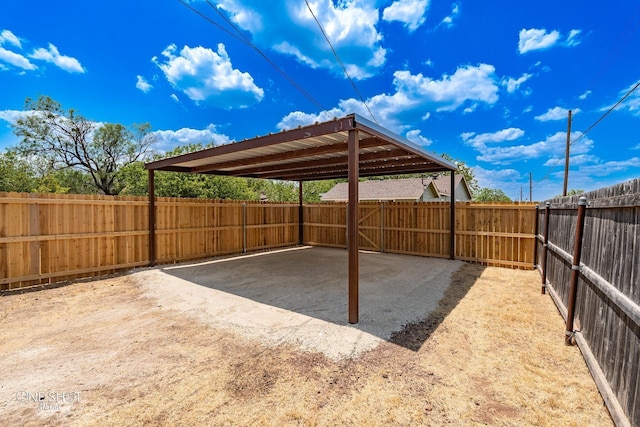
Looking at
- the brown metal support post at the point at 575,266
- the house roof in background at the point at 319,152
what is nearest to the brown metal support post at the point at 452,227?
the house roof in background at the point at 319,152

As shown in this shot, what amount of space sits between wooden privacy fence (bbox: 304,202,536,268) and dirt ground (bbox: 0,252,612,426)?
3.67 meters

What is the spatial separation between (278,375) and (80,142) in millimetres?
24837

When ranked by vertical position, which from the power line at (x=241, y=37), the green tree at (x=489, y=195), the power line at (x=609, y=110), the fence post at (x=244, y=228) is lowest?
the fence post at (x=244, y=228)

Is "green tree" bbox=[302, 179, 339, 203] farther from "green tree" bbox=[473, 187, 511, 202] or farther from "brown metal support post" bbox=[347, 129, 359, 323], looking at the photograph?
"brown metal support post" bbox=[347, 129, 359, 323]

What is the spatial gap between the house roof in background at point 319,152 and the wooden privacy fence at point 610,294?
2669 millimetres

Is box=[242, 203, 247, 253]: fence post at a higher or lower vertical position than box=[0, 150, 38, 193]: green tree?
lower

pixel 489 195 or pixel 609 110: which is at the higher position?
pixel 609 110

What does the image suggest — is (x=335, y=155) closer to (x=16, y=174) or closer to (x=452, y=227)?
(x=452, y=227)

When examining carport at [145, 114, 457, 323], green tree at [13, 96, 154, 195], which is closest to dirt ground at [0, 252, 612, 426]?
carport at [145, 114, 457, 323]

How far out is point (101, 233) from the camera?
6582 millimetres

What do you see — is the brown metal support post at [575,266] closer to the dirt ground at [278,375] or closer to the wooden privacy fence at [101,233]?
the dirt ground at [278,375]

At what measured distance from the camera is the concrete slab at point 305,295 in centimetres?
358

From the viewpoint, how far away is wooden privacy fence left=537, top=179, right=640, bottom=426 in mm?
1911

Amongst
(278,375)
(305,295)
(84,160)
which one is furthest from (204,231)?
(84,160)
